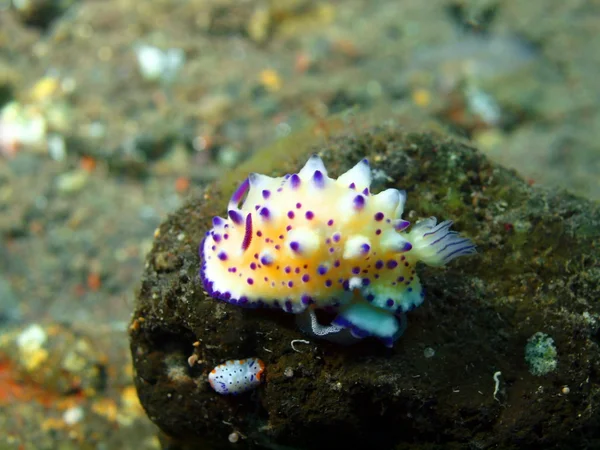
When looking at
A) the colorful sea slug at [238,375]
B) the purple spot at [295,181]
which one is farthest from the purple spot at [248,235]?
the colorful sea slug at [238,375]

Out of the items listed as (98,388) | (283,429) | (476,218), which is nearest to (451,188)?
(476,218)

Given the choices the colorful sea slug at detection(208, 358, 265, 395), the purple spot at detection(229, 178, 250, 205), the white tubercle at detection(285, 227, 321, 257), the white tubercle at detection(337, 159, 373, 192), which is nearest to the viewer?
the white tubercle at detection(285, 227, 321, 257)

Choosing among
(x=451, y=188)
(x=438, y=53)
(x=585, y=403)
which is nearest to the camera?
(x=585, y=403)

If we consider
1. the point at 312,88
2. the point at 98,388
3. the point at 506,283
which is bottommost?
the point at 98,388

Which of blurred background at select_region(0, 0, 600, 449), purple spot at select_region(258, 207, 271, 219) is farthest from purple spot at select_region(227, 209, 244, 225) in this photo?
blurred background at select_region(0, 0, 600, 449)

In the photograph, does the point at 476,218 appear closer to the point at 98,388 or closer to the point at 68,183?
the point at 98,388

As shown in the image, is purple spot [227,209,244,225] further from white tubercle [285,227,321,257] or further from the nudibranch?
white tubercle [285,227,321,257]

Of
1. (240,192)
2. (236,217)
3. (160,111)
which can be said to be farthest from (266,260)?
(160,111)
